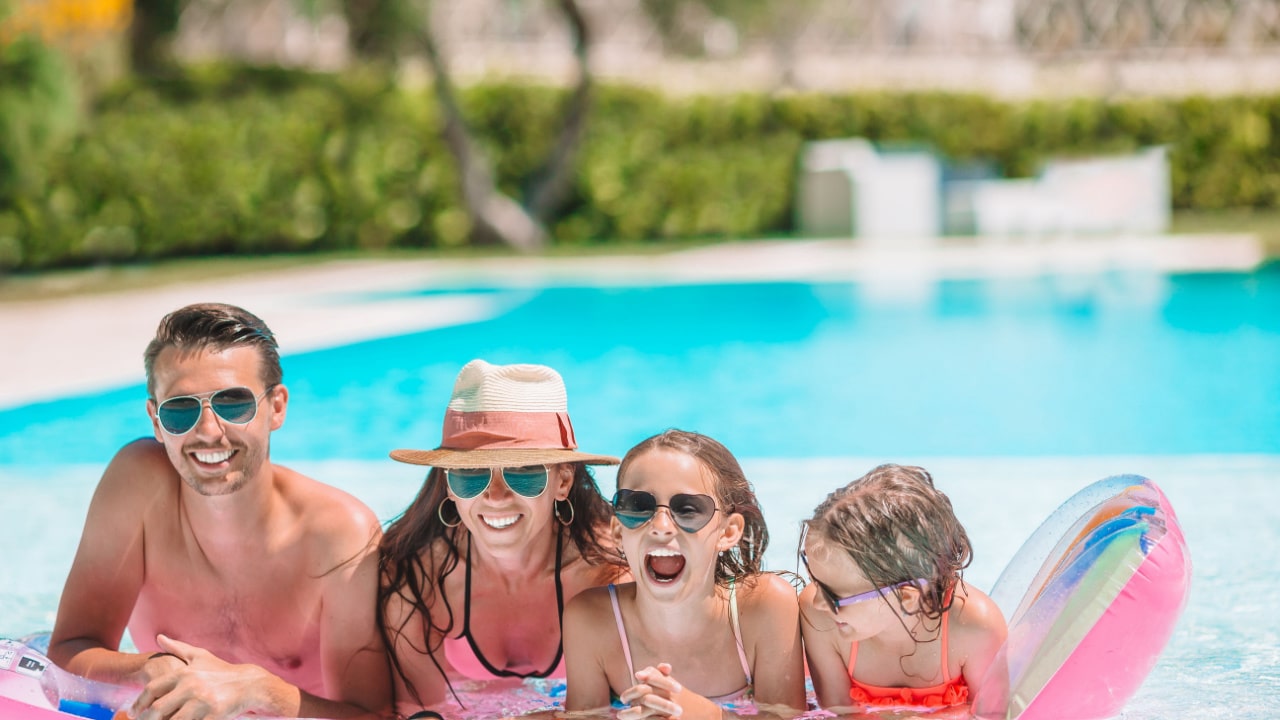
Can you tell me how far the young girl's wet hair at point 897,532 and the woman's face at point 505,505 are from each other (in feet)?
2.05

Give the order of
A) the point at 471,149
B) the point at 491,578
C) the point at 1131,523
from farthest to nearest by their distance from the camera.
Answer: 1. the point at 471,149
2. the point at 491,578
3. the point at 1131,523

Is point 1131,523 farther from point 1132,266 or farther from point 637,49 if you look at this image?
point 637,49

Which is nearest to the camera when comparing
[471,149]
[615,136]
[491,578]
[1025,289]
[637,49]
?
[491,578]

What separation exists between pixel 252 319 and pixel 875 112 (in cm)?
1900

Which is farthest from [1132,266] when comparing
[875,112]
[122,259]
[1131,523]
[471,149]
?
[1131,523]

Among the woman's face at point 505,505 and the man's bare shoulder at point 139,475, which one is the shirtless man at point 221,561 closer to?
the man's bare shoulder at point 139,475

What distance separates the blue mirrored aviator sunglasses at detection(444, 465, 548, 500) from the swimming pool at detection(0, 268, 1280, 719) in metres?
1.72

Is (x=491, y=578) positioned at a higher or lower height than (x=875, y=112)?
lower

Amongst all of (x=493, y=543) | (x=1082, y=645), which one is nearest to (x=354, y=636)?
(x=493, y=543)

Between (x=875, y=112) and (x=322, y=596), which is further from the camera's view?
(x=875, y=112)

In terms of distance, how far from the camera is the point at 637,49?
28594 millimetres

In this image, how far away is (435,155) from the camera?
62.9ft

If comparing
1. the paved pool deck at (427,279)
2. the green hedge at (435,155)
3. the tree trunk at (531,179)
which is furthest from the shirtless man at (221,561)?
the tree trunk at (531,179)

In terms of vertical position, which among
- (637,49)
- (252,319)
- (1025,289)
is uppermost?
(637,49)
